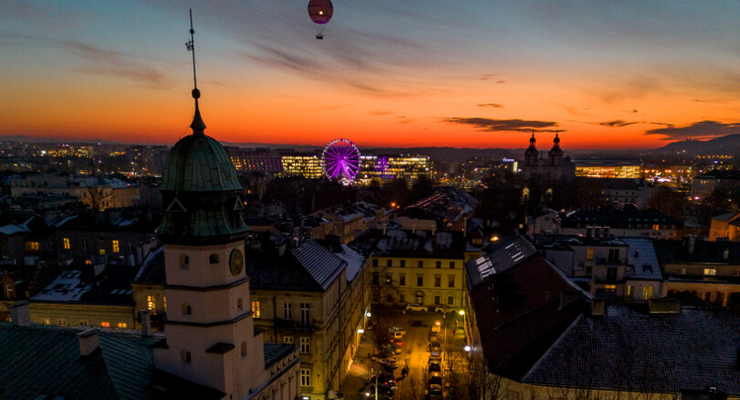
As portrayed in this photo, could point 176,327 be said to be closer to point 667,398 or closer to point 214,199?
point 214,199

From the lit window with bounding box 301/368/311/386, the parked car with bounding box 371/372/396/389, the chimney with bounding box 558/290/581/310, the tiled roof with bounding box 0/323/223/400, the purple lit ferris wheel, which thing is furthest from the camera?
the purple lit ferris wheel

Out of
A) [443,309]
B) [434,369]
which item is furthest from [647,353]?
[443,309]

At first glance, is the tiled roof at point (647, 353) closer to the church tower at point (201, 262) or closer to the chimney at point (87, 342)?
the church tower at point (201, 262)

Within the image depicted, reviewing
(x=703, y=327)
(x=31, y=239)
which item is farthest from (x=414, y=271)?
(x=31, y=239)

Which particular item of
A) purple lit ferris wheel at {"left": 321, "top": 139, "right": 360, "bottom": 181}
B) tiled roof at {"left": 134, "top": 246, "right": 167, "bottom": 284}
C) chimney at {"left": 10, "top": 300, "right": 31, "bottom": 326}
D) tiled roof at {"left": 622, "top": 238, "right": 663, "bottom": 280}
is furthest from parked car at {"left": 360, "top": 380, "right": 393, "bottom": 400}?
purple lit ferris wheel at {"left": 321, "top": 139, "right": 360, "bottom": 181}

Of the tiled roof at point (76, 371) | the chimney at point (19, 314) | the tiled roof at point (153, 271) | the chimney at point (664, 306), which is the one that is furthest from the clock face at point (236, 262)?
the chimney at point (664, 306)

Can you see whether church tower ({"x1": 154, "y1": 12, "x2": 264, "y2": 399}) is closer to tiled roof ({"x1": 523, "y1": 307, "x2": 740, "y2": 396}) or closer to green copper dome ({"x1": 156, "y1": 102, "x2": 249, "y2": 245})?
green copper dome ({"x1": 156, "y1": 102, "x2": 249, "y2": 245})
